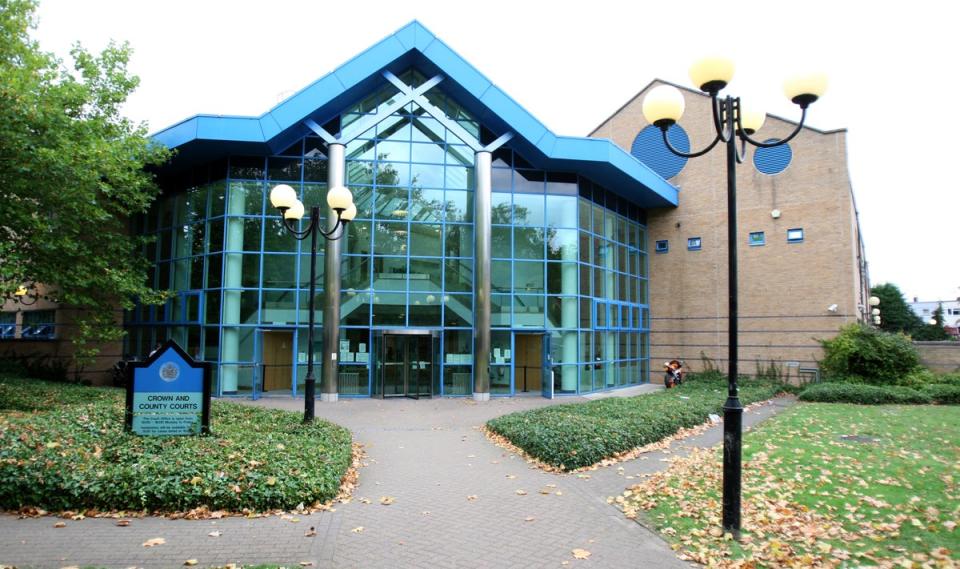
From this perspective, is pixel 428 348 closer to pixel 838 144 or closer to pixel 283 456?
pixel 283 456

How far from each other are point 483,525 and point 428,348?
1319 centimetres

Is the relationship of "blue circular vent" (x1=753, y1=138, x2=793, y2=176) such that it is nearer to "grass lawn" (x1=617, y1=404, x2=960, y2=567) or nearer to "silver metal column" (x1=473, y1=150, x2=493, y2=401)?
"silver metal column" (x1=473, y1=150, x2=493, y2=401)

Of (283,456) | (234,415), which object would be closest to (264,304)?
(234,415)

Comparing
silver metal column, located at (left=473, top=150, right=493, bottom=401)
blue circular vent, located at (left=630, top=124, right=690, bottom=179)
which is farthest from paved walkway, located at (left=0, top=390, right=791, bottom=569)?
blue circular vent, located at (left=630, top=124, right=690, bottom=179)

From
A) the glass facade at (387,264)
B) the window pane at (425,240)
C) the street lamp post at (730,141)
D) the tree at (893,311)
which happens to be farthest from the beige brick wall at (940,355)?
the tree at (893,311)

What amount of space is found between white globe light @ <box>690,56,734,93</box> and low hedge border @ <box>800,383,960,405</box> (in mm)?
16043

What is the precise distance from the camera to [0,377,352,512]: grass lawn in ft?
20.9

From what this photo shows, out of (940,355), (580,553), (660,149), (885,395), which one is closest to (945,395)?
(885,395)

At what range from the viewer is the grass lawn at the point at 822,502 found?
5395 millimetres

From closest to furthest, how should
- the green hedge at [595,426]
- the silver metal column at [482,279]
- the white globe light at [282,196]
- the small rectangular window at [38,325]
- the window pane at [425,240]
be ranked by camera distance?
the green hedge at [595,426]
the white globe light at [282,196]
the silver metal column at [482,279]
the window pane at [425,240]
the small rectangular window at [38,325]

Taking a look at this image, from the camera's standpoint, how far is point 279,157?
19.6 metres

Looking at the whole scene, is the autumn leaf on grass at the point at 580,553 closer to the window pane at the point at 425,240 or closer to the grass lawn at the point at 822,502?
the grass lawn at the point at 822,502

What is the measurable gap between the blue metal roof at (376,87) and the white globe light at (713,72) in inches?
541

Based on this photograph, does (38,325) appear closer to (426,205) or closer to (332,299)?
(332,299)
